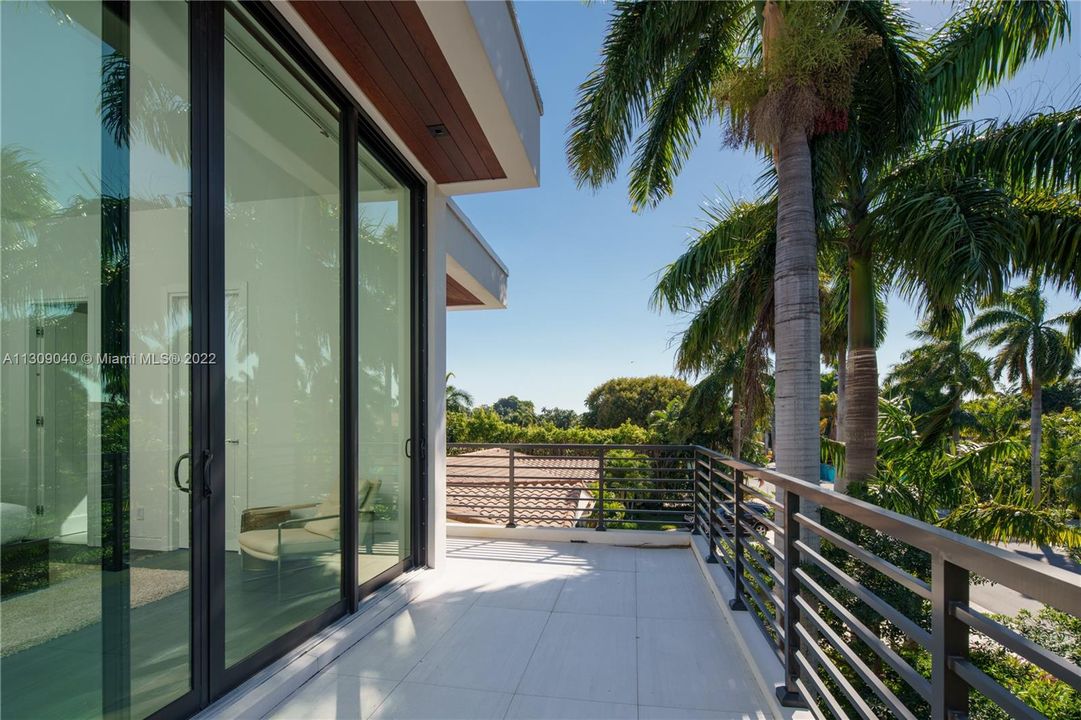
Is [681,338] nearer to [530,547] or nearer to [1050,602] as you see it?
[530,547]

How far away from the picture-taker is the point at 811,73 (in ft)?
13.4

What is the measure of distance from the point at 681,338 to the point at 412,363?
4722 millimetres

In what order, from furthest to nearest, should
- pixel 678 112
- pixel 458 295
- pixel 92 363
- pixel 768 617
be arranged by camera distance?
1. pixel 458 295
2. pixel 678 112
3. pixel 768 617
4. pixel 92 363

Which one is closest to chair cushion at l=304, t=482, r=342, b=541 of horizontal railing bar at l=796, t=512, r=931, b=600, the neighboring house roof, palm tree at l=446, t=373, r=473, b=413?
the neighboring house roof

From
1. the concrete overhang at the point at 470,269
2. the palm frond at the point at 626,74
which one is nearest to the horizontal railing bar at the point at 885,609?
the concrete overhang at the point at 470,269

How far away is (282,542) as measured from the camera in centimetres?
244

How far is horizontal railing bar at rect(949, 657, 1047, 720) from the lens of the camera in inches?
33.0

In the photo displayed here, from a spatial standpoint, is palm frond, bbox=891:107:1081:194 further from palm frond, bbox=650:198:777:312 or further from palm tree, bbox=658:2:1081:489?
palm frond, bbox=650:198:777:312

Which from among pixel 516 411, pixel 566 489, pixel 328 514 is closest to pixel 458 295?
pixel 566 489

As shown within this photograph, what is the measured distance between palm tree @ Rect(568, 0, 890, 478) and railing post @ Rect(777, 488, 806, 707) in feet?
6.98

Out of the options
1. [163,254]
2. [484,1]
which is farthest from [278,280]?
[484,1]

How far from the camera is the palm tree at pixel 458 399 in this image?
27.2m

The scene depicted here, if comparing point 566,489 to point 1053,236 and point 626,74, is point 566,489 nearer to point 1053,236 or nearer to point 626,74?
point 626,74

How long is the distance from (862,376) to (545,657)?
181 inches
